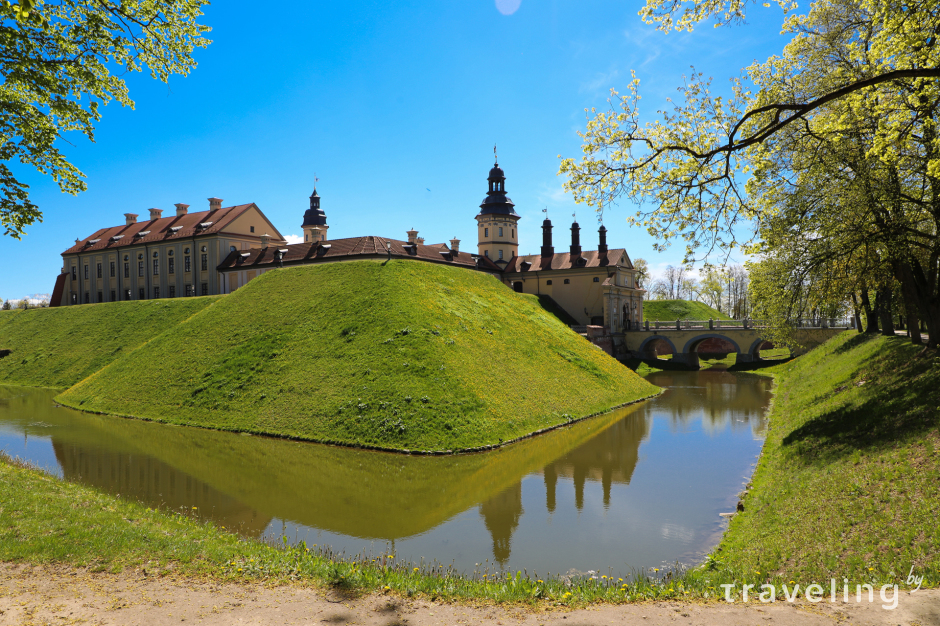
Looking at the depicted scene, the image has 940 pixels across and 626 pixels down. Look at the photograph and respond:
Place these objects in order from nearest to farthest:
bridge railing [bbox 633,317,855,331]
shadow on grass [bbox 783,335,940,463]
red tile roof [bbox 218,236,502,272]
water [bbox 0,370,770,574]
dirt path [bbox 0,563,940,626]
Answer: dirt path [bbox 0,563,940,626] → water [bbox 0,370,770,574] → shadow on grass [bbox 783,335,940,463] → bridge railing [bbox 633,317,855,331] → red tile roof [bbox 218,236,502,272]

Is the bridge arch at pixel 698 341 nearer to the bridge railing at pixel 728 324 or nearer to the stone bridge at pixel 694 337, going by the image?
the stone bridge at pixel 694 337

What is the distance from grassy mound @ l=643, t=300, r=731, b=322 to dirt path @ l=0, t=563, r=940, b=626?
82496 millimetres

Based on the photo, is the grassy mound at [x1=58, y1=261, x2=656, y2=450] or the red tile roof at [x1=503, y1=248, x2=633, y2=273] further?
the red tile roof at [x1=503, y1=248, x2=633, y2=273]

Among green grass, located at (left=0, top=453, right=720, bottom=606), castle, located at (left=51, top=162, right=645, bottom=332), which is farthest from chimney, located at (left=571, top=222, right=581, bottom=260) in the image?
green grass, located at (left=0, top=453, right=720, bottom=606)

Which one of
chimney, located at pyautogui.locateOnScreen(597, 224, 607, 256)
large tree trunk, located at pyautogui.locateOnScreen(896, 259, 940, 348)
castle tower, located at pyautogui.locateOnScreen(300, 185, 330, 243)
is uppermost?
castle tower, located at pyautogui.locateOnScreen(300, 185, 330, 243)

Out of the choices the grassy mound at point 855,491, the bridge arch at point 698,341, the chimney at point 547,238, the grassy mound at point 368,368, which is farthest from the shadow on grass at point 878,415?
the chimney at point 547,238

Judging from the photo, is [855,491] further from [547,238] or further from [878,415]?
[547,238]

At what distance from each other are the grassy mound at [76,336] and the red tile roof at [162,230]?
11.8m

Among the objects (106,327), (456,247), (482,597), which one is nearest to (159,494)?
(482,597)

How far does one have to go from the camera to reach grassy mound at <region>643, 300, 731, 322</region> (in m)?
86.9

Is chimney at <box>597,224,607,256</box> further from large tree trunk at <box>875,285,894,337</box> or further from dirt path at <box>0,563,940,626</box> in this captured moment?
dirt path at <box>0,563,940,626</box>

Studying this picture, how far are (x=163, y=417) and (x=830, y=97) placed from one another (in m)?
30.0

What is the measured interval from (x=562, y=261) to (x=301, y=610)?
67.4 m

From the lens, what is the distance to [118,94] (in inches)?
617
